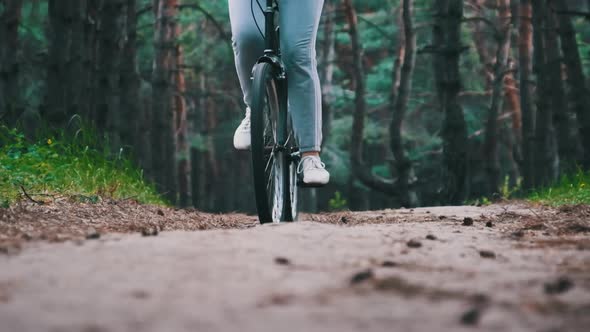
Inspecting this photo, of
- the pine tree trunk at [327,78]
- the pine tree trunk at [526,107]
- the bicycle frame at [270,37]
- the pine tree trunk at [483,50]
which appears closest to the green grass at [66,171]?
the bicycle frame at [270,37]

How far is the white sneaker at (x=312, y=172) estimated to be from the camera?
5574 millimetres

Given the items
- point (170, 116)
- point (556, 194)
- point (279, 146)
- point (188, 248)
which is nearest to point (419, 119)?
point (170, 116)

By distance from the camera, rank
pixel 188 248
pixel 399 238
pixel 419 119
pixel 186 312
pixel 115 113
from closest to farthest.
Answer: pixel 186 312 → pixel 188 248 → pixel 399 238 → pixel 115 113 → pixel 419 119

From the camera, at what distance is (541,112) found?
53.2 ft

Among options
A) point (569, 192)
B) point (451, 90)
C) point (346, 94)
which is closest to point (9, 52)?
point (451, 90)

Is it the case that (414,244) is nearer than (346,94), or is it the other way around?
(414,244)

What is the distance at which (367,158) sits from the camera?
36469 mm

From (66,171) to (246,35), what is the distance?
2.69 m

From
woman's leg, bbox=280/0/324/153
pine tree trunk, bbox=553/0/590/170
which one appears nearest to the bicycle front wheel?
woman's leg, bbox=280/0/324/153

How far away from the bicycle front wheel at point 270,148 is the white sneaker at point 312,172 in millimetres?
126

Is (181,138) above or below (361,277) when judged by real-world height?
below

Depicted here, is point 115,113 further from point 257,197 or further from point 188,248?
point 188,248

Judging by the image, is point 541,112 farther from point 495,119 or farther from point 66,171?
point 66,171

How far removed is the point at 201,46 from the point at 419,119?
8.49 m
